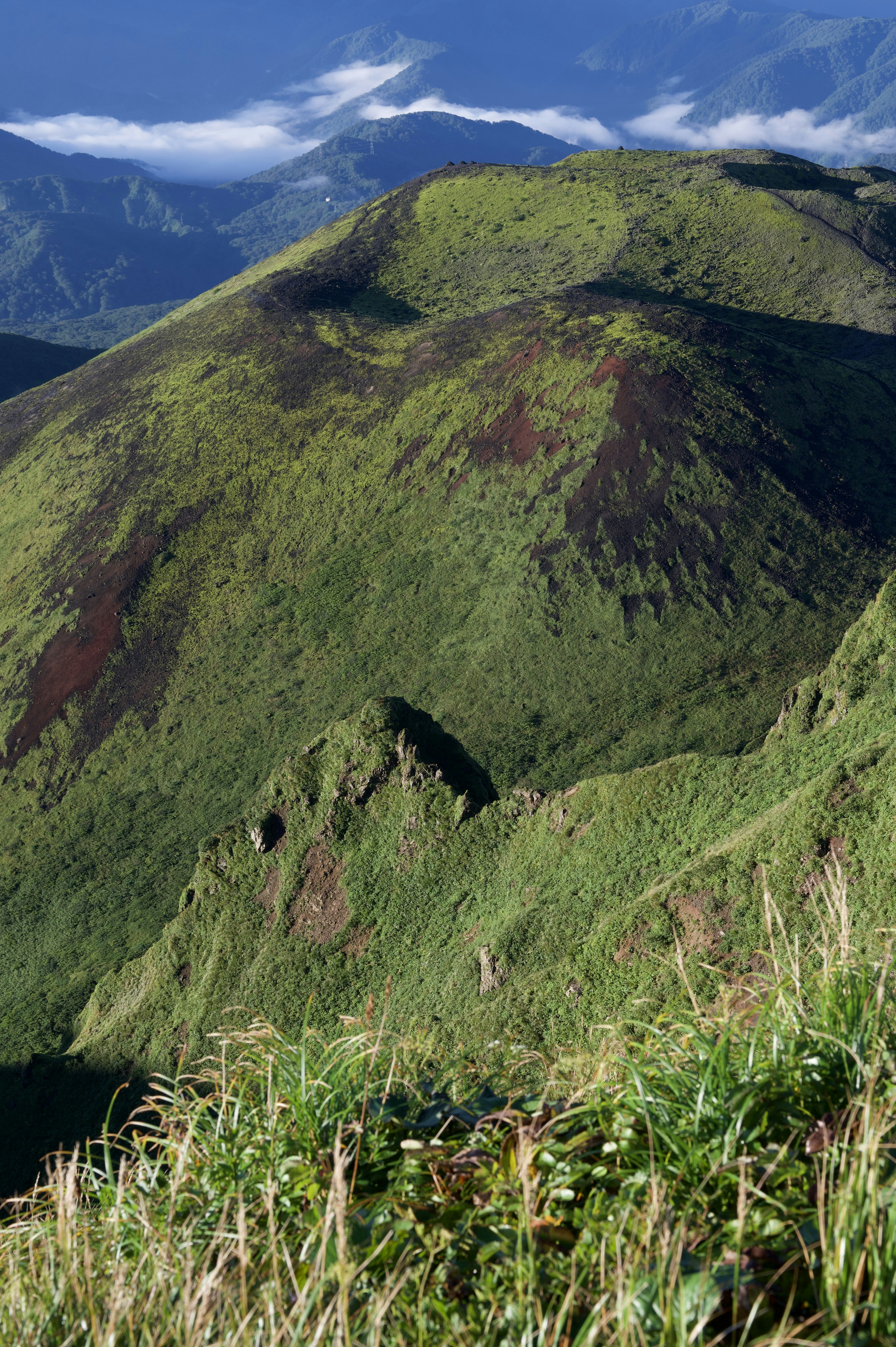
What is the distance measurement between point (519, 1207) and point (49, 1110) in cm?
1982

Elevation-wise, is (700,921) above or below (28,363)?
below

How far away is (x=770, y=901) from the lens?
16.3 feet

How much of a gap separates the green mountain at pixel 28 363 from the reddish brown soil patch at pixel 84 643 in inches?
2888

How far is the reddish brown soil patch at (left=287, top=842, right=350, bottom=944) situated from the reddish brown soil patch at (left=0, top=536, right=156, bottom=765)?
2919cm

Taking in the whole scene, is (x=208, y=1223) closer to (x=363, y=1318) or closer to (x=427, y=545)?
(x=363, y=1318)

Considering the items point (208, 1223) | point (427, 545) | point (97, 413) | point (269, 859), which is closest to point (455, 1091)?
point (208, 1223)

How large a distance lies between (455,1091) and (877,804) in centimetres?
780

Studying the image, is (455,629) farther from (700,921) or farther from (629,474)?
(700,921)

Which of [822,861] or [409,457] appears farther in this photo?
[409,457]

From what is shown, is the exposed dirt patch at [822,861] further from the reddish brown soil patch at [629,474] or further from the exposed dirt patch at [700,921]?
the reddish brown soil patch at [629,474]

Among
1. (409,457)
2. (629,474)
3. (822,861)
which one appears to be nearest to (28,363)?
(409,457)

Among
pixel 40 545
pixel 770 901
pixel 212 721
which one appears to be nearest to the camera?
pixel 770 901

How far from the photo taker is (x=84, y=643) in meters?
46.6

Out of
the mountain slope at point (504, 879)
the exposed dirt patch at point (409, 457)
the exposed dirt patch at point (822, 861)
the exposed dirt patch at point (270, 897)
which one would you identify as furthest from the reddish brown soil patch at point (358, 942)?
the exposed dirt patch at point (409, 457)
